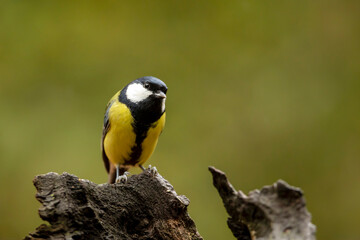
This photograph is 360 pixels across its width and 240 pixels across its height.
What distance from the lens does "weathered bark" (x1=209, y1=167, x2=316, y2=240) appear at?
84cm

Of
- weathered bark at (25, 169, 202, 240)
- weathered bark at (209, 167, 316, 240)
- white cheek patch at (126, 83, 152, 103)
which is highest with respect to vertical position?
white cheek patch at (126, 83, 152, 103)

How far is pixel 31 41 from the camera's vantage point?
3242mm

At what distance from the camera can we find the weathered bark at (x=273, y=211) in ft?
2.76

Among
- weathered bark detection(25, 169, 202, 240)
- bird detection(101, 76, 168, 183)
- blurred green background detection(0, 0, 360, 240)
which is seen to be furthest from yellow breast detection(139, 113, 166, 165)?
blurred green background detection(0, 0, 360, 240)

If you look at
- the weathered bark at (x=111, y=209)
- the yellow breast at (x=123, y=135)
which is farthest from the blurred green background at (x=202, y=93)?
the weathered bark at (x=111, y=209)

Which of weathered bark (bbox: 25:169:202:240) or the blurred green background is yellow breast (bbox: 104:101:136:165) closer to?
weathered bark (bbox: 25:169:202:240)

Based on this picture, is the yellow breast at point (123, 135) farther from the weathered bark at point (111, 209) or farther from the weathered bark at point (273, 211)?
the weathered bark at point (273, 211)

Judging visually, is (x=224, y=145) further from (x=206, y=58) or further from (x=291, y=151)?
(x=206, y=58)

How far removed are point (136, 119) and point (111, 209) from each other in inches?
25.7

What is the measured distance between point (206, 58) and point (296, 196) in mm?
2652

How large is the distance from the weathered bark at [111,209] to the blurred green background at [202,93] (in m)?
1.74

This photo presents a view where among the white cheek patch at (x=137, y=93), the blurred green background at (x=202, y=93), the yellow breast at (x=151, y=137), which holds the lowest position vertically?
the yellow breast at (x=151, y=137)

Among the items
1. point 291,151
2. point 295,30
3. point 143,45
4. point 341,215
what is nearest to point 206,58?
point 143,45

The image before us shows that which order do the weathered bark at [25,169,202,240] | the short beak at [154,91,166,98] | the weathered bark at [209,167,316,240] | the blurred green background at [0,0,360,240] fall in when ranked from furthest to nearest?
the blurred green background at [0,0,360,240] → the short beak at [154,91,166,98] → the weathered bark at [25,169,202,240] → the weathered bark at [209,167,316,240]
